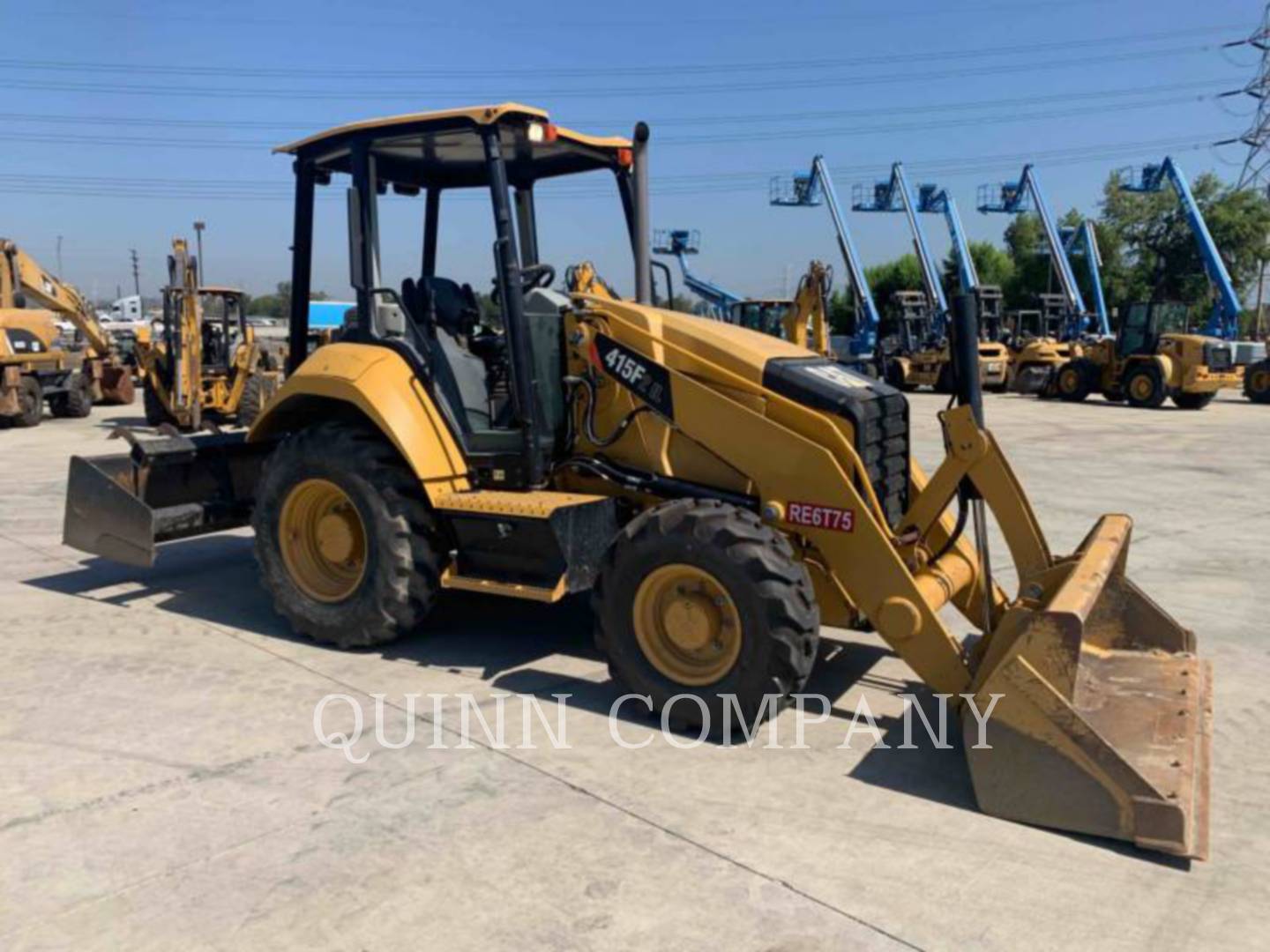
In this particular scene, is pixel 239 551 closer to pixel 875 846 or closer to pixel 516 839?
pixel 516 839

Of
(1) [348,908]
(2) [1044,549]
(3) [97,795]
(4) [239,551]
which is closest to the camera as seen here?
(1) [348,908]

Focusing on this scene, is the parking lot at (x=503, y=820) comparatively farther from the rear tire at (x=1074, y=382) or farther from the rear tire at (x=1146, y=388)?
the rear tire at (x=1074, y=382)

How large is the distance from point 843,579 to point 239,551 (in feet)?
18.1

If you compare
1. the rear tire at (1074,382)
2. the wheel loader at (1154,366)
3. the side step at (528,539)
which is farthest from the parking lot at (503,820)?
the rear tire at (1074,382)

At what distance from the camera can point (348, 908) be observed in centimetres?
311

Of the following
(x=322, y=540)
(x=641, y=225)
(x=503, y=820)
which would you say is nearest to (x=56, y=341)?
(x=322, y=540)

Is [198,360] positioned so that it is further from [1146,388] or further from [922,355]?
[922,355]

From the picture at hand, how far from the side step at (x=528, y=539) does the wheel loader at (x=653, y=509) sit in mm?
13

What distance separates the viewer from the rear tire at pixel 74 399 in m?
20.6

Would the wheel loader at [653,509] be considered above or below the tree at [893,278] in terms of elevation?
below

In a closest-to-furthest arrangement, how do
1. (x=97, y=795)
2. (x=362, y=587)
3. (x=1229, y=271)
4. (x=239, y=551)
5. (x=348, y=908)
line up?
(x=348, y=908)
(x=97, y=795)
(x=362, y=587)
(x=239, y=551)
(x=1229, y=271)

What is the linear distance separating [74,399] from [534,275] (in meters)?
18.7

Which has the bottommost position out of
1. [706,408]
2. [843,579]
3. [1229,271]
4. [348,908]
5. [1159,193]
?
[348,908]

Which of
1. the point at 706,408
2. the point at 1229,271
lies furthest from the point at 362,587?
the point at 1229,271
